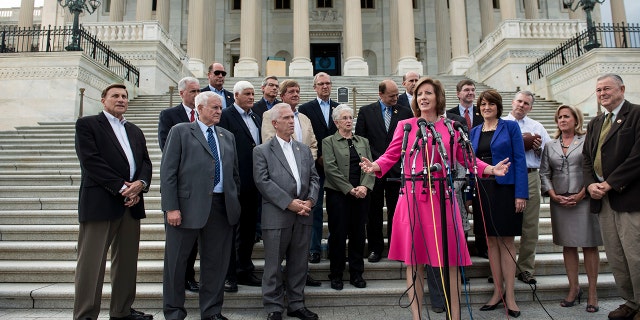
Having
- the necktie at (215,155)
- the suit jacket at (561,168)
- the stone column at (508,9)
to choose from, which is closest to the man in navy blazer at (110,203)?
the necktie at (215,155)

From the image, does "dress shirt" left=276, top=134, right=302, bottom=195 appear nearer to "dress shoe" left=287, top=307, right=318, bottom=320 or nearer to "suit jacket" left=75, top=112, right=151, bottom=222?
"dress shoe" left=287, top=307, right=318, bottom=320

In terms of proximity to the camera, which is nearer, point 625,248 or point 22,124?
point 625,248

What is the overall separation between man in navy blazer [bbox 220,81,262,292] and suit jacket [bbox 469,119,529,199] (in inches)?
115

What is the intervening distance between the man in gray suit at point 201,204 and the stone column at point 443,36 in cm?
2568

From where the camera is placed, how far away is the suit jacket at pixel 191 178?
4277mm

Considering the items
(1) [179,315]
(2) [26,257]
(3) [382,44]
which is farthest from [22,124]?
(3) [382,44]

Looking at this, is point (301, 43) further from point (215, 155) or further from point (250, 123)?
point (215, 155)

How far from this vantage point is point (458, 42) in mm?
25078

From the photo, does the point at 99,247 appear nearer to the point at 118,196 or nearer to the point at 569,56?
the point at 118,196

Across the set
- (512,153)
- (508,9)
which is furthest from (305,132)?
(508,9)

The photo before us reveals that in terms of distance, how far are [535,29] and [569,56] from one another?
371 centimetres

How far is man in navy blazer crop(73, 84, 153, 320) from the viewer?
419cm

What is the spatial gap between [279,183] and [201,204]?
87 cm

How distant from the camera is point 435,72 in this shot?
31781mm
